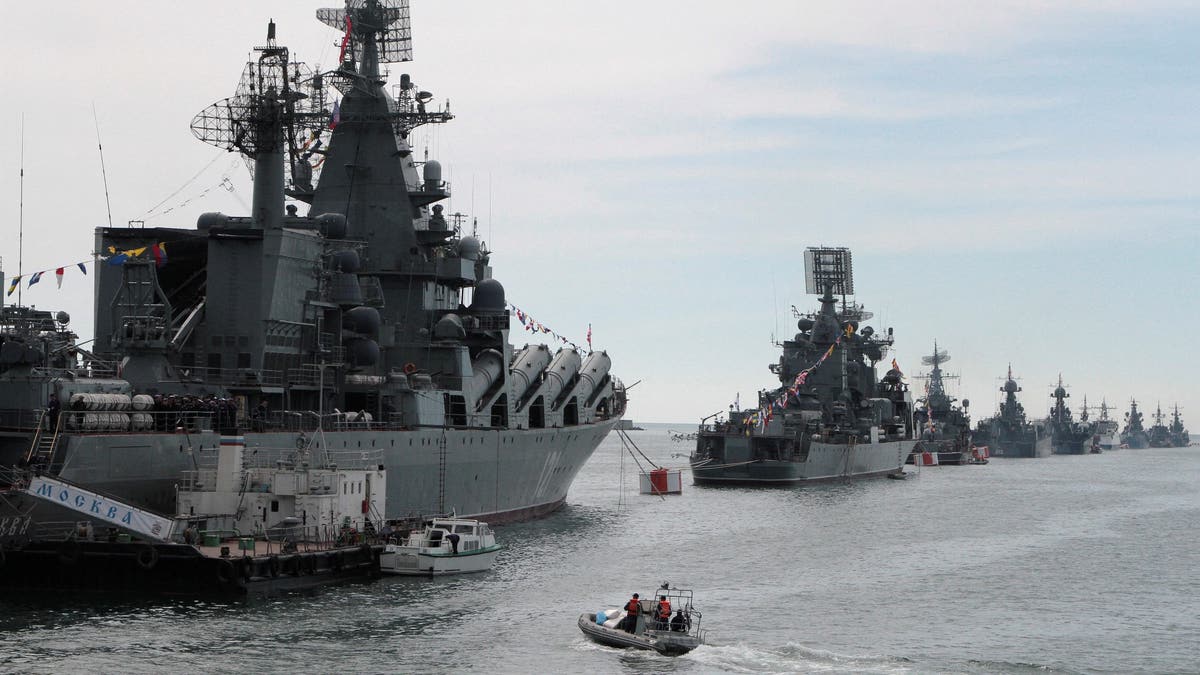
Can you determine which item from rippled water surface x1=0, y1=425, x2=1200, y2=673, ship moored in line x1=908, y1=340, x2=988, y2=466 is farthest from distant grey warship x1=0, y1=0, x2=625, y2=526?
ship moored in line x1=908, y1=340, x2=988, y2=466

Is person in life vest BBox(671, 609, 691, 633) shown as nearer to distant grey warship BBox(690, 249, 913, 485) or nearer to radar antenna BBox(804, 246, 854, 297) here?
distant grey warship BBox(690, 249, 913, 485)

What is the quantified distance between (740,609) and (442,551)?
993 centimetres

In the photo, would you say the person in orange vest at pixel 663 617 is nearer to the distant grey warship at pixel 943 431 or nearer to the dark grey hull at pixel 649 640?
the dark grey hull at pixel 649 640

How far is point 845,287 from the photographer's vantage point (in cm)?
12769

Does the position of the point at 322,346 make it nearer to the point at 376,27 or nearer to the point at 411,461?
the point at 411,461

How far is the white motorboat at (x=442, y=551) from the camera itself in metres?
44.3

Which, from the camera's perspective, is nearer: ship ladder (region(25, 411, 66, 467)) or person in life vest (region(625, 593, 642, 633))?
person in life vest (region(625, 593, 642, 633))

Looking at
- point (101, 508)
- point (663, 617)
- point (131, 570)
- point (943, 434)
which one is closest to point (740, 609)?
point (663, 617)

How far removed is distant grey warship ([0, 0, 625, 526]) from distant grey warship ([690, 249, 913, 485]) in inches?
1017

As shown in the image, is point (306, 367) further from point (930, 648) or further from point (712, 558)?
point (930, 648)

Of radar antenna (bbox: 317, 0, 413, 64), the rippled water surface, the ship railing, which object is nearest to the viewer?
the rippled water surface

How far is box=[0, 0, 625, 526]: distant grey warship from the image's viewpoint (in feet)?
142

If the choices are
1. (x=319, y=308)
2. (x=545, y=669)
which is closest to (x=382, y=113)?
(x=319, y=308)

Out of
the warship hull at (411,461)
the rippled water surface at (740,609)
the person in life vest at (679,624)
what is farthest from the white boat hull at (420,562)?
the person in life vest at (679,624)
